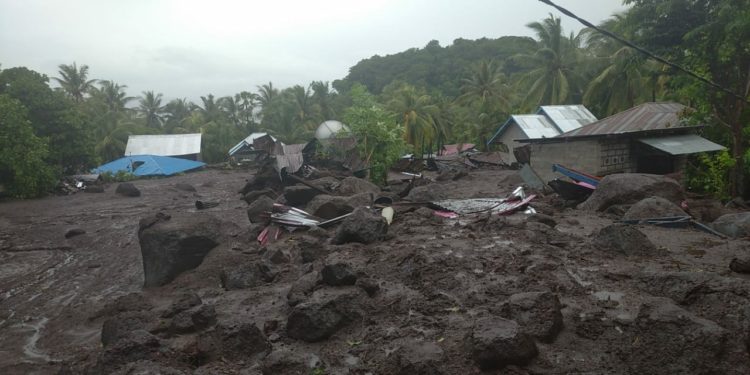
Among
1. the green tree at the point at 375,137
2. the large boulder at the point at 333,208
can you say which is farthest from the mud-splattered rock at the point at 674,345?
the green tree at the point at 375,137

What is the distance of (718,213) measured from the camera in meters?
10.3

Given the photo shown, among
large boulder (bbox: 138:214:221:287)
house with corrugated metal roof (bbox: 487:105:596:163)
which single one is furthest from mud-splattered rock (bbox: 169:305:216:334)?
house with corrugated metal roof (bbox: 487:105:596:163)

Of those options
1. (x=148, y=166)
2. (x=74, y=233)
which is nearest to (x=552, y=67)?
(x=74, y=233)

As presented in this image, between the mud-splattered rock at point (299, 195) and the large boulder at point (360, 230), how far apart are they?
553cm

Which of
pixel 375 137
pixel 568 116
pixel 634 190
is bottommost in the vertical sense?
pixel 634 190

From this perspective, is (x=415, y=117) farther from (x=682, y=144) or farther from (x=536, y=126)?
(x=682, y=144)

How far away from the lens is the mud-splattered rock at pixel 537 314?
14.8 feet

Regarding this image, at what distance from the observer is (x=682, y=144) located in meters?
14.8

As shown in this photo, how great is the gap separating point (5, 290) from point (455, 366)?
355 inches

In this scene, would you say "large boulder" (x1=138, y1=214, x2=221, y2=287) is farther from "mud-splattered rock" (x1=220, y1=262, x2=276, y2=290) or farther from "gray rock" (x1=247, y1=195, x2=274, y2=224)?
"gray rock" (x1=247, y1=195, x2=274, y2=224)

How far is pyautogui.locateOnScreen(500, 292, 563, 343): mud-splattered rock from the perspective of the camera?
4504mm

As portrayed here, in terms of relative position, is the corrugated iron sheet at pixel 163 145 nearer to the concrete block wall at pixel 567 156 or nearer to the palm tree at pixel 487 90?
the palm tree at pixel 487 90

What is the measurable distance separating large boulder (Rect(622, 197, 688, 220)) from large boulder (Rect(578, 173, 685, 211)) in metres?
1.10

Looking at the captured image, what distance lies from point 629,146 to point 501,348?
51.8 ft
